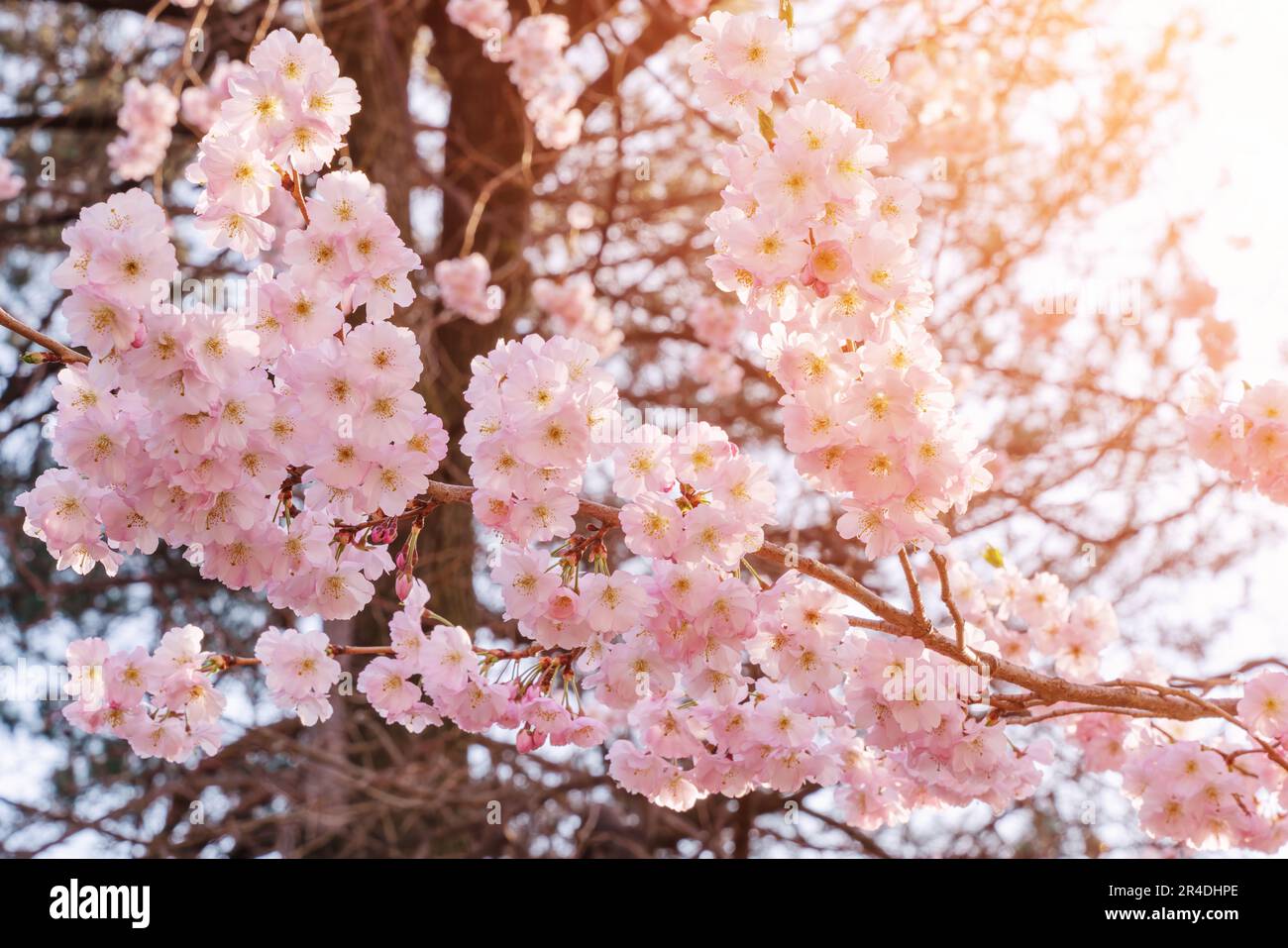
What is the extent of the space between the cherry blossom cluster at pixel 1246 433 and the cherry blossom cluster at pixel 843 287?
31.2 inches

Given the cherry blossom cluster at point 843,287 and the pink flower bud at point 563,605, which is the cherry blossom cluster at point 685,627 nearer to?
the pink flower bud at point 563,605

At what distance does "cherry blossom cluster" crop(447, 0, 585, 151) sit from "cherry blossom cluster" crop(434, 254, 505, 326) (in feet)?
2.35

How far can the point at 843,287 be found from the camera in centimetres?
158

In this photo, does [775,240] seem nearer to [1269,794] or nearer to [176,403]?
[176,403]

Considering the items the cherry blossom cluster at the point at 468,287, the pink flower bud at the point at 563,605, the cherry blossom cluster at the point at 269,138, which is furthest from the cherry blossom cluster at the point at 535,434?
the cherry blossom cluster at the point at 468,287

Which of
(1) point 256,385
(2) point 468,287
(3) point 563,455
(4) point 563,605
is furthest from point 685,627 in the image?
(2) point 468,287

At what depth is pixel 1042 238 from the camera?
4723 mm

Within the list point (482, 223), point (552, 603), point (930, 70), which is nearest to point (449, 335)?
point (482, 223)

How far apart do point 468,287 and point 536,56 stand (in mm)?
1084

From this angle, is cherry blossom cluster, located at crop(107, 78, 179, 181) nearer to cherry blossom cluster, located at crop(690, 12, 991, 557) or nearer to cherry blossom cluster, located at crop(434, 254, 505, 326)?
cherry blossom cluster, located at crop(434, 254, 505, 326)

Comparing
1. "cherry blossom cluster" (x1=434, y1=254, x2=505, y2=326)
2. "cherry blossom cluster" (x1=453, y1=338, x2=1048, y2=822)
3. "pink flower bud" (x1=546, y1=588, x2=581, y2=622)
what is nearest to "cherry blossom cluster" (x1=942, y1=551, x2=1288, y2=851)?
"cherry blossom cluster" (x1=453, y1=338, x2=1048, y2=822)

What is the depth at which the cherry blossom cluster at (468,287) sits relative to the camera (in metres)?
4.80

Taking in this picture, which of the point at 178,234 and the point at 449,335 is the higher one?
the point at 178,234
